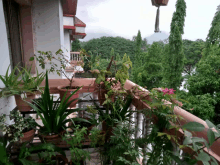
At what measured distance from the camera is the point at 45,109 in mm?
1083

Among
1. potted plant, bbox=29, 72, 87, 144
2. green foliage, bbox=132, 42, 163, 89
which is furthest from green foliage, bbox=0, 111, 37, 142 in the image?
green foliage, bbox=132, 42, 163, 89

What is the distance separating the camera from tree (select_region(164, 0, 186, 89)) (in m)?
13.3

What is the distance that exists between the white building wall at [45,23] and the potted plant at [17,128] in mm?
1784

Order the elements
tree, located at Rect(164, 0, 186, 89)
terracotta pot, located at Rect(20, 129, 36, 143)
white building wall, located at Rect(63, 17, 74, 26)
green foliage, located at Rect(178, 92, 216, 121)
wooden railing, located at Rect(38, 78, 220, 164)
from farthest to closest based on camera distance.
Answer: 1. tree, located at Rect(164, 0, 186, 89)
2. green foliage, located at Rect(178, 92, 216, 121)
3. white building wall, located at Rect(63, 17, 74, 26)
4. terracotta pot, located at Rect(20, 129, 36, 143)
5. wooden railing, located at Rect(38, 78, 220, 164)

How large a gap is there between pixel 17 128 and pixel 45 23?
2.12m

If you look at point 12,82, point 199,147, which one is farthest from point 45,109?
point 199,147

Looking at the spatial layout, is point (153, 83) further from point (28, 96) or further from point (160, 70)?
point (28, 96)

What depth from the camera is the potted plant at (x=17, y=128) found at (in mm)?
927

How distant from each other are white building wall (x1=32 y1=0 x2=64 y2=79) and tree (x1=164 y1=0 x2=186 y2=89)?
1308 centimetres

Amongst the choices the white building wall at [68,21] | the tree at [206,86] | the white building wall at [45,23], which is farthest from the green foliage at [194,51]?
the white building wall at [45,23]

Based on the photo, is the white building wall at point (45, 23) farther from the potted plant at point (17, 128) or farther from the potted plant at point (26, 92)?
the potted plant at point (17, 128)

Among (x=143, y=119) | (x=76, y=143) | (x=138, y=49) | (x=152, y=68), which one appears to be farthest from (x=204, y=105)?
(x=138, y=49)

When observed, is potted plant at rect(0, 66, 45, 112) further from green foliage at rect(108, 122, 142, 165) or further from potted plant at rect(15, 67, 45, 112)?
green foliage at rect(108, 122, 142, 165)

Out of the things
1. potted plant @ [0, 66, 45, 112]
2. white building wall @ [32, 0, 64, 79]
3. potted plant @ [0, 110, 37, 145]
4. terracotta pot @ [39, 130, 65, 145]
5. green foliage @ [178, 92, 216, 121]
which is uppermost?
white building wall @ [32, 0, 64, 79]
